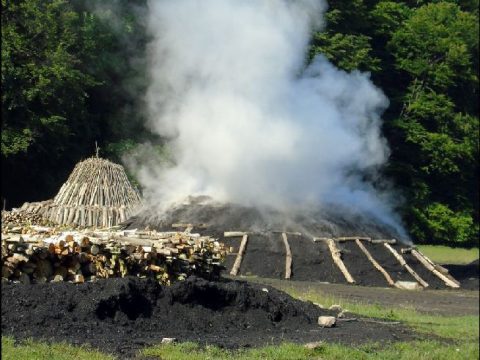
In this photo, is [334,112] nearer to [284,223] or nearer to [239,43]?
[239,43]

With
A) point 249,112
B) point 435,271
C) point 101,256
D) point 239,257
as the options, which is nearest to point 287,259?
point 239,257

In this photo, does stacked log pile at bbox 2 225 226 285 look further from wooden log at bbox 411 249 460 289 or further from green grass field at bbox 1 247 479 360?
wooden log at bbox 411 249 460 289

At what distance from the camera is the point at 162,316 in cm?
1480

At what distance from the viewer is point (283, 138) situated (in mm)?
31375

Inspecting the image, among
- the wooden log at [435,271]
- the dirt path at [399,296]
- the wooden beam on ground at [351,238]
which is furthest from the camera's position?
the wooden beam on ground at [351,238]

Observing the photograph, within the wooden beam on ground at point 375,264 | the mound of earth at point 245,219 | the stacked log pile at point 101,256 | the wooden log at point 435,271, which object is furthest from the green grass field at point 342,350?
the mound of earth at point 245,219

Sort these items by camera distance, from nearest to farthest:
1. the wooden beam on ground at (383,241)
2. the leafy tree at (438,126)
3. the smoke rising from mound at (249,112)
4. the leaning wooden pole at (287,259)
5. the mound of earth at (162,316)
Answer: the mound of earth at (162,316)
the leaning wooden pole at (287,259)
the wooden beam on ground at (383,241)
the smoke rising from mound at (249,112)
the leafy tree at (438,126)

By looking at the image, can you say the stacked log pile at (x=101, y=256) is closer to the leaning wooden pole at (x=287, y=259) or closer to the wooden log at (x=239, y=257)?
the wooden log at (x=239, y=257)

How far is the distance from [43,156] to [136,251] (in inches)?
784

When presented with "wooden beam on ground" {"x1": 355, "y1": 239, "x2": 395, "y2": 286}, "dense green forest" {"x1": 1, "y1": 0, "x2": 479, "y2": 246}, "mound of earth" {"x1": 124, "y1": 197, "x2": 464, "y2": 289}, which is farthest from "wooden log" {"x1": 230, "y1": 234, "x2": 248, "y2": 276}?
"dense green forest" {"x1": 1, "y1": 0, "x2": 479, "y2": 246}

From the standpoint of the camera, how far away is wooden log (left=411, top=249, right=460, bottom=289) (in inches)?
1138

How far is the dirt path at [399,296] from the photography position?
22406mm

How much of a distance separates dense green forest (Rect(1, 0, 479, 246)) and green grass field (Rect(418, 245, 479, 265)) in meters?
0.42

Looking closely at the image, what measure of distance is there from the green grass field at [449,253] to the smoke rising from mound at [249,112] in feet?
26.9
